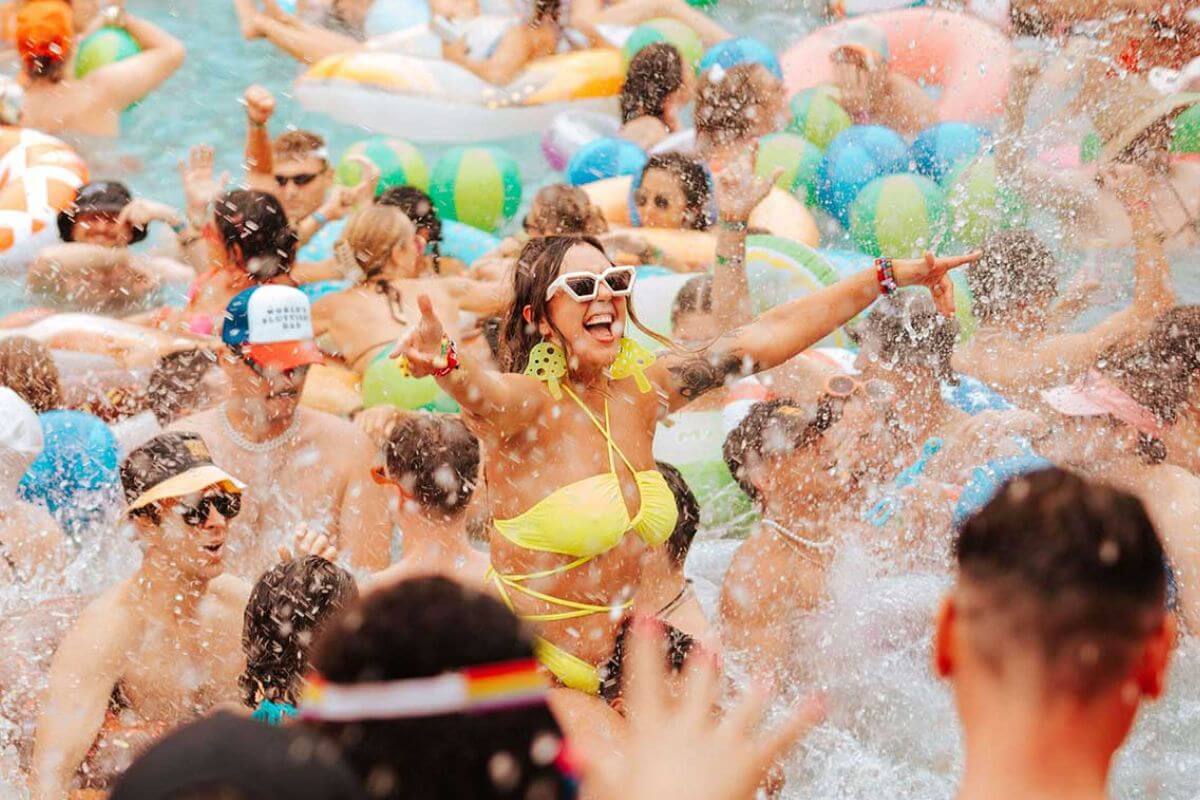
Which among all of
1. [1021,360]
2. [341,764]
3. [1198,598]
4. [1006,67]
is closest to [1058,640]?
[341,764]

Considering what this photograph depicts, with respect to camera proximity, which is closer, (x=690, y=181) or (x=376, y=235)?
(x=376, y=235)

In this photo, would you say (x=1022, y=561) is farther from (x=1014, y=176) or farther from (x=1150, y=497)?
(x=1014, y=176)

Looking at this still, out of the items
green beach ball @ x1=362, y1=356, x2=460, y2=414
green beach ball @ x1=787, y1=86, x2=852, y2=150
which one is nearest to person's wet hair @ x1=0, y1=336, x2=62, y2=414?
green beach ball @ x1=362, y1=356, x2=460, y2=414

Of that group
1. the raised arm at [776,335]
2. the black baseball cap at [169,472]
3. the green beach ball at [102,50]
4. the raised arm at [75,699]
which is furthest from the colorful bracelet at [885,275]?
the green beach ball at [102,50]

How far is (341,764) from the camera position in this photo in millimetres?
1358

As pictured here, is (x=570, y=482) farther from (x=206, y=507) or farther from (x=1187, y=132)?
(x=1187, y=132)

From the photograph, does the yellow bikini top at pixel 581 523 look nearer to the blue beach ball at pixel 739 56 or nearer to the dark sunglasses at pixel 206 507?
the dark sunglasses at pixel 206 507

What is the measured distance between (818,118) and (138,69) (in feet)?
14.2

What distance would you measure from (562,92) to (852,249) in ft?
9.46

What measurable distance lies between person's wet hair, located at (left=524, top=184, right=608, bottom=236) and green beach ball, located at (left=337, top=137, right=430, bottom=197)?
143cm

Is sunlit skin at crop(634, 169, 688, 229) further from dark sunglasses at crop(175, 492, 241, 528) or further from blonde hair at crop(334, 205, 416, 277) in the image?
dark sunglasses at crop(175, 492, 241, 528)

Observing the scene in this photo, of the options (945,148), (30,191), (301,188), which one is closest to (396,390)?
(301,188)

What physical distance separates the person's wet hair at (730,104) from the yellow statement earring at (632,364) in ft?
14.0

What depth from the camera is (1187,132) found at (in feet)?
22.6
